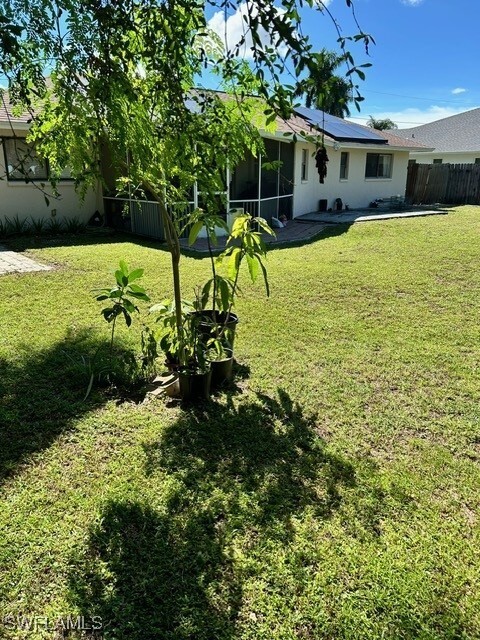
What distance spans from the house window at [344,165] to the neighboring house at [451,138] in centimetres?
852

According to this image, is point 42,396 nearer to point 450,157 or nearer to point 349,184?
point 349,184

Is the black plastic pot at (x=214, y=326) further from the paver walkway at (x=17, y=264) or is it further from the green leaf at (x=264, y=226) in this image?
the paver walkway at (x=17, y=264)

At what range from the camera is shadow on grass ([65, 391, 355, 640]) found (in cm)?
208

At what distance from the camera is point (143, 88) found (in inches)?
133

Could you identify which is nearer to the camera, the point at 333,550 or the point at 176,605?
the point at 176,605

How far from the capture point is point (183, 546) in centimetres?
244

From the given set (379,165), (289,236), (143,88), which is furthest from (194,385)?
(379,165)

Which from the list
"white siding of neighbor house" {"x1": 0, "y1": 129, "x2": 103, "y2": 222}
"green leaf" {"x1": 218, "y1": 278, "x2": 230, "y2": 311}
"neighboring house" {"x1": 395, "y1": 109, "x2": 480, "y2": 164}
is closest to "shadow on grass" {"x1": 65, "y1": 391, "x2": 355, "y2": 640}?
"green leaf" {"x1": 218, "y1": 278, "x2": 230, "y2": 311}

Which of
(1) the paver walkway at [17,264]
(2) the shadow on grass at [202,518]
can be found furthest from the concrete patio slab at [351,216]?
(2) the shadow on grass at [202,518]

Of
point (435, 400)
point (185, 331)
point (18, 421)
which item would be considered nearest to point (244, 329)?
point (185, 331)

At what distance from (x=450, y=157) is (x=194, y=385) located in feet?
99.4

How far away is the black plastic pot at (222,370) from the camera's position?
4125 millimetres

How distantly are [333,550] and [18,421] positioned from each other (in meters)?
2.52

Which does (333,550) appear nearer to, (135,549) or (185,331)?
(135,549)
